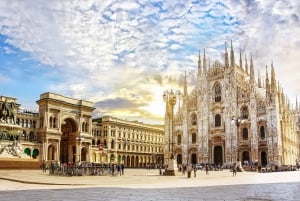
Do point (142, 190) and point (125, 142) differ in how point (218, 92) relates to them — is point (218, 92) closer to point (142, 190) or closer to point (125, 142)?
point (125, 142)

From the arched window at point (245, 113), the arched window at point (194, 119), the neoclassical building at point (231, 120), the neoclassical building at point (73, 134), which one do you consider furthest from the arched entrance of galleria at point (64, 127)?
the arched window at point (245, 113)

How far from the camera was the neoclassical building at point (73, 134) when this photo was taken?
59.8 metres

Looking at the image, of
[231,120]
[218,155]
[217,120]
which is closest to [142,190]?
[231,120]

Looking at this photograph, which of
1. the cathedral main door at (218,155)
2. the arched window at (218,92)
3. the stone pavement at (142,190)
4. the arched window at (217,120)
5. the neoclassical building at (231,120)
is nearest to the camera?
the stone pavement at (142,190)

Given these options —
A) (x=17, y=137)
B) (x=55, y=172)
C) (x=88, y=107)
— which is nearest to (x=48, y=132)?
(x=88, y=107)

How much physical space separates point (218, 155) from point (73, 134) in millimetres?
29319

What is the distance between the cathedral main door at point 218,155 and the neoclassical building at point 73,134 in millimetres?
22316

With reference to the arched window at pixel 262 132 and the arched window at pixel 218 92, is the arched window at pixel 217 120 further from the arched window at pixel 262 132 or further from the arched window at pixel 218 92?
the arched window at pixel 262 132

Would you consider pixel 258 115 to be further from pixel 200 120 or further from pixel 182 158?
pixel 182 158

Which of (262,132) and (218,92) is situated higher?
(218,92)

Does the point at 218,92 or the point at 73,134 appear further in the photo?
the point at 73,134

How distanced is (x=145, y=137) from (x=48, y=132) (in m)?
33.7

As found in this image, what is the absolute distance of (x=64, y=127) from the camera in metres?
68.6

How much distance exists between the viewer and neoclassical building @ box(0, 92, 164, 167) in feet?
196
